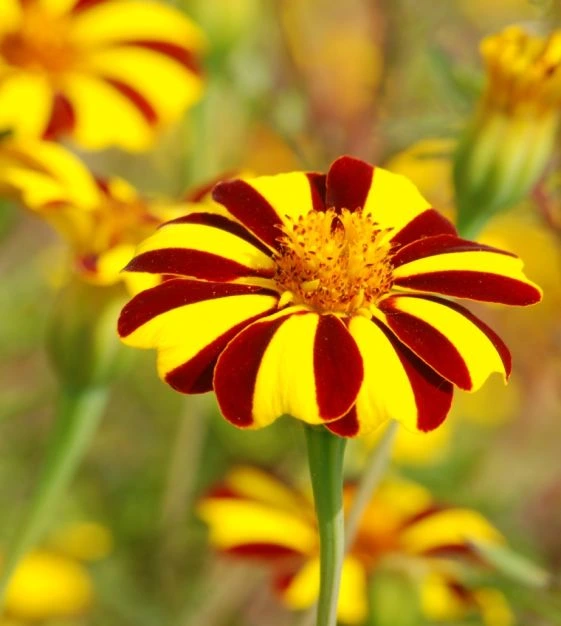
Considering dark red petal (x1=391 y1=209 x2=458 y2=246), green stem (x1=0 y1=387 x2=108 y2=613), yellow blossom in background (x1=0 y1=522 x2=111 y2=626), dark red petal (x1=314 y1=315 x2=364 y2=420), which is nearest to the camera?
dark red petal (x1=314 y1=315 x2=364 y2=420)

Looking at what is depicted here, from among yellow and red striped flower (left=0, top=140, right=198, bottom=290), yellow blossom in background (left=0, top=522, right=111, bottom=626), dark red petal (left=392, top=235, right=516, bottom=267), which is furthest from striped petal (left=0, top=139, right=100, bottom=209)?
yellow blossom in background (left=0, top=522, right=111, bottom=626)

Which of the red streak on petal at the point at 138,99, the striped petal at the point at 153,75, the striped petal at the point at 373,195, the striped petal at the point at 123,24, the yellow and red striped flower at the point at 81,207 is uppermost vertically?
the striped petal at the point at 123,24

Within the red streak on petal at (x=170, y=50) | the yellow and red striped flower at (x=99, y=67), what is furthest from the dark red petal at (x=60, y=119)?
the red streak on petal at (x=170, y=50)

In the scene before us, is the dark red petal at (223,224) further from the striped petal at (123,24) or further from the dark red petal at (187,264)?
the striped petal at (123,24)

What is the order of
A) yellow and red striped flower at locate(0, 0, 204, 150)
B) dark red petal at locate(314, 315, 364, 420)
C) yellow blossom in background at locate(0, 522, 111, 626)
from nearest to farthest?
1. dark red petal at locate(314, 315, 364, 420)
2. yellow and red striped flower at locate(0, 0, 204, 150)
3. yellow blossom in background at locate(0, 522, 111, 626)

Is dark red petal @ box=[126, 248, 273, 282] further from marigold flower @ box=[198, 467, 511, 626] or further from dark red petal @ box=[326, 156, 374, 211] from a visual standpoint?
marigold flower @ box=[198, 467, 511, 626]

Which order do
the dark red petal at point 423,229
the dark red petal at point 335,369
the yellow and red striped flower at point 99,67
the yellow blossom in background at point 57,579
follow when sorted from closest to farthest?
the dark red petal at point 335,369 < the dark red petal at point 423,229 < the yellow and red striped flower at point 99,67 < the yellow blossom in background at point 57,579

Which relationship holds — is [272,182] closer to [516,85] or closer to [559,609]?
[516,85]
